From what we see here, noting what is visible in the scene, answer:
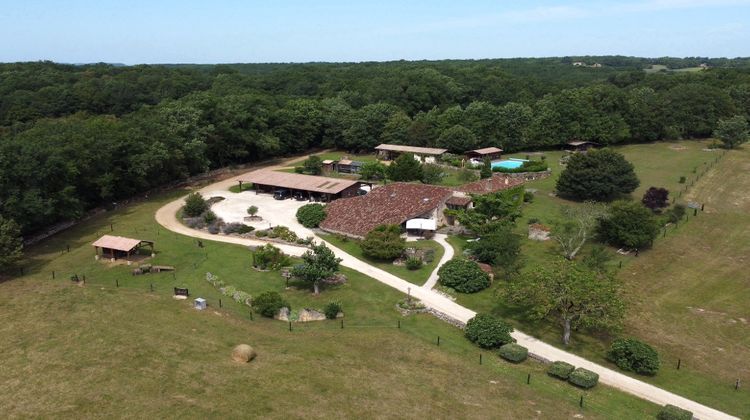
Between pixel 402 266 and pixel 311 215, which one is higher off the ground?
pixel 311 215

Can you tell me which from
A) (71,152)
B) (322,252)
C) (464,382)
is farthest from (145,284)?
(464,382)

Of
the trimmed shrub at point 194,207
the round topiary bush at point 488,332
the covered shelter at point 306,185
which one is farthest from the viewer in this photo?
the covered shelter at point 306,185

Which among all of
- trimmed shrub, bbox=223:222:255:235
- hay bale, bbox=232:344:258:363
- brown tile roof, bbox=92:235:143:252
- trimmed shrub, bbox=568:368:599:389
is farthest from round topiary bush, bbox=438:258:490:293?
brown tile roof, bbox=92:235:143:252

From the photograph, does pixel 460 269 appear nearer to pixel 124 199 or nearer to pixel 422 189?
pixel 422 189

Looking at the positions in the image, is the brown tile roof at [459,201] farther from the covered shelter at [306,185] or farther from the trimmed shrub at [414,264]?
the covered shelter at [306,185]

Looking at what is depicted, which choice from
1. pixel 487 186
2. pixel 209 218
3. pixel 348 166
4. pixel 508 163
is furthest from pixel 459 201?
pixel 348 166

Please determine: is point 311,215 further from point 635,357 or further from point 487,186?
point 635,357

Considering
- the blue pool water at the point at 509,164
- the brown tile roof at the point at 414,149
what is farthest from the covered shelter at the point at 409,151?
the blue pool water at the point at 509,164
